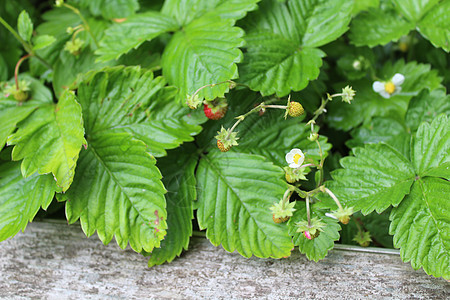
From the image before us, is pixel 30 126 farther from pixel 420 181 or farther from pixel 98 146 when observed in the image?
pixel 420 181

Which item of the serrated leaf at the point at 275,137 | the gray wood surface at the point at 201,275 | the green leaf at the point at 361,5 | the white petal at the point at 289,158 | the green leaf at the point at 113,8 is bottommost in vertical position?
the gray wood surface at the point at 201,275

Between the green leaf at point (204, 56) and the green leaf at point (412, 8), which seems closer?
the green leaf at point (204, 56)

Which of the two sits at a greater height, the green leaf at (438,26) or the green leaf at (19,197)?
the green leaf at (438,26)

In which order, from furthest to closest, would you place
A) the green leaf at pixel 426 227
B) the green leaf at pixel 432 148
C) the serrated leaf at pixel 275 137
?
the serrated leaf at pixel 275 137 → the green leaf at pixel 432 148 → the green leaf at pixel 426 227

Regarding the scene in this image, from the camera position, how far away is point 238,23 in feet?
5.14

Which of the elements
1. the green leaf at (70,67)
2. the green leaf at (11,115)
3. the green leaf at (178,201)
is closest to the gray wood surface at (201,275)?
the green leaf at (178,201)

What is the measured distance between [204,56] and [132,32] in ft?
1.23

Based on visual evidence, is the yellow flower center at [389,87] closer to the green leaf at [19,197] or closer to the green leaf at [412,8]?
the green leaf at [412,8]

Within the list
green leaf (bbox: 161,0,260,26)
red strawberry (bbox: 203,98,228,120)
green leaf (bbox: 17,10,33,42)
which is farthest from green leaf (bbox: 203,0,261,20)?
green leaf (bbox: 17,10,33,42)

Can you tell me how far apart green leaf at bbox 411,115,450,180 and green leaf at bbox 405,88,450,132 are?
0.80 ft

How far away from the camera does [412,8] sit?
1.60 m

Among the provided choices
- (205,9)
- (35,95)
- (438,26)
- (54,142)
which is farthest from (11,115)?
(438,26)

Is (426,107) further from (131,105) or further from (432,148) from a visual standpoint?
(131,105)

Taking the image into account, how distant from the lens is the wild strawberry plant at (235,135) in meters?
1.20
